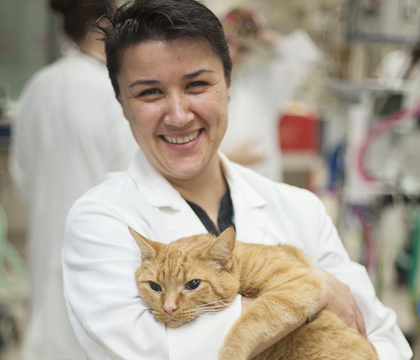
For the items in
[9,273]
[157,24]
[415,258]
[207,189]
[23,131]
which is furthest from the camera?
[9,273]

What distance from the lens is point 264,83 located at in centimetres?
270

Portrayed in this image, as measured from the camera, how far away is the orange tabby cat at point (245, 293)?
0.82 m

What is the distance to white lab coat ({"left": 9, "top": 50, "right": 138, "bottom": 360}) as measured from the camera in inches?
70.4

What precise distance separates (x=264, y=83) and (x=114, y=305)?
209cm

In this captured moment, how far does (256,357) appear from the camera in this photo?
0.89m

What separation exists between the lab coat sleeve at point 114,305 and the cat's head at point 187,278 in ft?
0.06

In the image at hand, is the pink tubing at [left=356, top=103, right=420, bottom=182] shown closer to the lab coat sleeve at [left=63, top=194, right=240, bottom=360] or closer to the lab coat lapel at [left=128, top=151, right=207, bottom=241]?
the lab coat lapel at [left=128, top=151, right=207, bottom=241]

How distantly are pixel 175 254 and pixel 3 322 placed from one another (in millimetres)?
2609

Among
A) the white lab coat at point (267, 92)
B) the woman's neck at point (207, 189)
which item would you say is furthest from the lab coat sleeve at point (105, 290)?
the white lab coat at point (267, 92)

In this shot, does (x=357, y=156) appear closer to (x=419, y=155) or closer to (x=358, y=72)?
(x=419, y=155)

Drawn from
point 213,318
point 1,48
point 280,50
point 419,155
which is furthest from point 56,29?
point 213,318

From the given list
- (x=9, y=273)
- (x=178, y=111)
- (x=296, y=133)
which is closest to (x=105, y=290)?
(x=178, y=111)

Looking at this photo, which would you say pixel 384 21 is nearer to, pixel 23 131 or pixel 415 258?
pixel 415 258

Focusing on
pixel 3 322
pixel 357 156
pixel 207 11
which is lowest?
pixel 3 322
